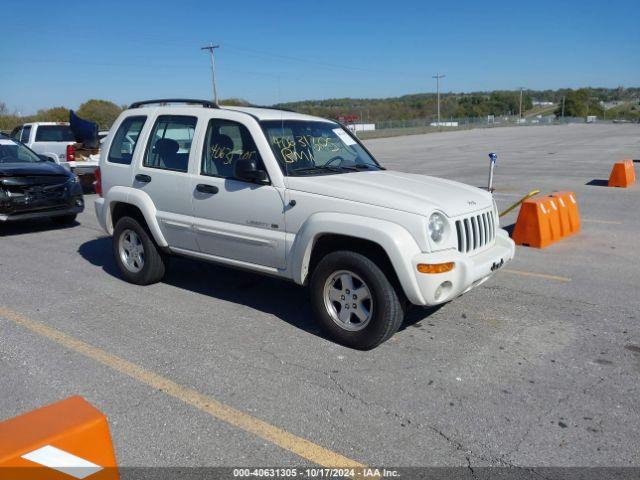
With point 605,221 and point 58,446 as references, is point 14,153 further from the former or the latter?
point 605,221

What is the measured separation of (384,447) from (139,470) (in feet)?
4.50

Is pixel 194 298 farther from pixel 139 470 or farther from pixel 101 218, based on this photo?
pixel 139 470

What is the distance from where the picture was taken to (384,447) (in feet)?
10.8

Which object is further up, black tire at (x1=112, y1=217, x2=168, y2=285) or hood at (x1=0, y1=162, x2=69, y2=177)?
hood at (x1=0, y1=162, x2=69, y2=177)

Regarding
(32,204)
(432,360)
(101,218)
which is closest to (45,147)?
(32,204)

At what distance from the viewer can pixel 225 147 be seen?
17.7ft

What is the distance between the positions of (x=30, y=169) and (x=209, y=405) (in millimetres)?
7247

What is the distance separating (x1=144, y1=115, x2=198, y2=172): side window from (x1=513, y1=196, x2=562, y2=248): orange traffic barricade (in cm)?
478

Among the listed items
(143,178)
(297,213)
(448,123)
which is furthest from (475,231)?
(448,123)

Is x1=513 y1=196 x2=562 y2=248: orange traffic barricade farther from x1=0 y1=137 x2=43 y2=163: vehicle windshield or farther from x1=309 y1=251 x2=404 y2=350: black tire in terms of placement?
x1=0 y1=137 x2=43 y2=163: vehicle windshield

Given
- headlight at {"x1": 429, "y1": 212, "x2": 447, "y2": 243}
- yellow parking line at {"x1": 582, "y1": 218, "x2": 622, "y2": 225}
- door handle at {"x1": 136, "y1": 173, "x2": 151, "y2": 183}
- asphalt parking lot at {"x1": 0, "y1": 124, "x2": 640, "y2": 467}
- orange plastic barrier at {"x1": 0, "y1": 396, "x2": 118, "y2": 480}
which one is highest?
door handle at {"x1": 136, "y1": 173, "x2": 151, "y2": 183}

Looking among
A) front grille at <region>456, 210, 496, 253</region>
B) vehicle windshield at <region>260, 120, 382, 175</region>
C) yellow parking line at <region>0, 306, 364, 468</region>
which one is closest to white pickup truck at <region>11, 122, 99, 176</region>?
yellow parking line at <region>0, 306, 364, 468</region>

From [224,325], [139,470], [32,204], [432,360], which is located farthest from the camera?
[32,204]

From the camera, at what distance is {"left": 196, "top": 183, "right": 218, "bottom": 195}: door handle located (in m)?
5.32
